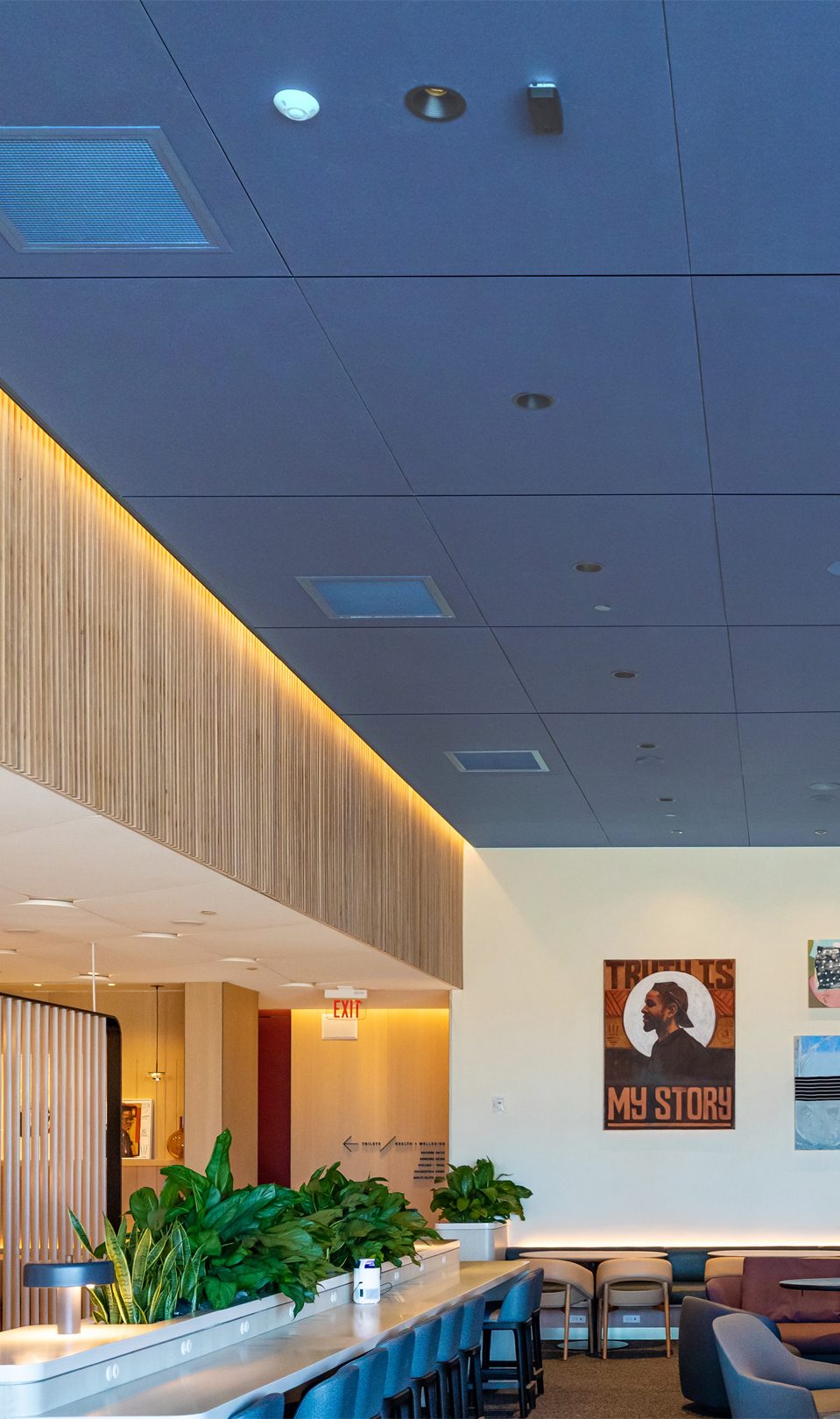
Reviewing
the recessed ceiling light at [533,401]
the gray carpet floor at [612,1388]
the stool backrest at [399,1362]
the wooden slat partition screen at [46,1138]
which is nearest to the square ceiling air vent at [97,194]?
the recessed ceiling light at [533,401]

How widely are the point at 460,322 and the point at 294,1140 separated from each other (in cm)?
1344

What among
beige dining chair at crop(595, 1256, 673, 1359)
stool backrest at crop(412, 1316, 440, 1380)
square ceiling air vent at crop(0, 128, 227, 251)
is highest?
square ceiling air vent at crop(0, 128, 227, 251)

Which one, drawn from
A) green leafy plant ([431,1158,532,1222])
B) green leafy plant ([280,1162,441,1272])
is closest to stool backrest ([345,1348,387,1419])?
green leafy plant ([280,1162,441,1272])

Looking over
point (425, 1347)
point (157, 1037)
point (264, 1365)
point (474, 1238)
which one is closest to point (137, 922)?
point (425, 1347)

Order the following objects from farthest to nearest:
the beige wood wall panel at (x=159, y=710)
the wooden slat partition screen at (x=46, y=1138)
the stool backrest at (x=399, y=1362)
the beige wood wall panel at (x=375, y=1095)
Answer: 1. the beige wood wall panel at (x=375, y=1095)
2. the wooden slat partition screen at (x=46, y=1138)
3. the stool backrest at (x=399, y=1362)
4. the beige wood wall panel at (x=159, y=710)

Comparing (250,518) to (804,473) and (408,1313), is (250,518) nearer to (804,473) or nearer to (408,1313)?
(804,473)

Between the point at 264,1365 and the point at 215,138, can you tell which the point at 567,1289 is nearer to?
the point at 264,1365

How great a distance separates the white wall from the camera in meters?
12.1

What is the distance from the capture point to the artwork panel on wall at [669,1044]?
1223cm

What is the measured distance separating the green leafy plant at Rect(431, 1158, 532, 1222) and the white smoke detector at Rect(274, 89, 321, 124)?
979 centimetres

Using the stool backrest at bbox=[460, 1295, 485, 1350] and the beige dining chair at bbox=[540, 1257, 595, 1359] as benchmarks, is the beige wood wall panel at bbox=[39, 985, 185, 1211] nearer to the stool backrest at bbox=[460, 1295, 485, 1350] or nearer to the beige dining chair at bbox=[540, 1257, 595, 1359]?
the beige dining chair at bbox=[540, 1257, 595, 1359]

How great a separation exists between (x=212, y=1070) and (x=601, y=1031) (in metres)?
3.32

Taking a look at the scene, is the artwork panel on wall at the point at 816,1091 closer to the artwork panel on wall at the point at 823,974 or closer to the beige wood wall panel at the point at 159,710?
the artwork panel on wall at the point at 823,974

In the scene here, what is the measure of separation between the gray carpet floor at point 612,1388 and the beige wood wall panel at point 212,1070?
131 inches
